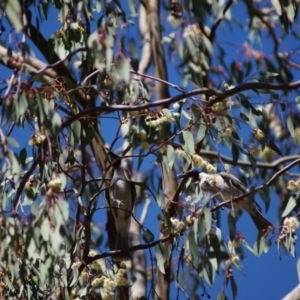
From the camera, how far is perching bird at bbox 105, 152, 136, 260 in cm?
363

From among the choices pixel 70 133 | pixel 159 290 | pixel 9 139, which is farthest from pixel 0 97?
pixel 159 290

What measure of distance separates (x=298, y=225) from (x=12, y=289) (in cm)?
92

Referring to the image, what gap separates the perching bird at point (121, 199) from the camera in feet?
11.9

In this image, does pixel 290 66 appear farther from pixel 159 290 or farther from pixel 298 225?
pixel 298 225

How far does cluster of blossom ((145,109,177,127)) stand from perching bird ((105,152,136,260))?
0.85 m

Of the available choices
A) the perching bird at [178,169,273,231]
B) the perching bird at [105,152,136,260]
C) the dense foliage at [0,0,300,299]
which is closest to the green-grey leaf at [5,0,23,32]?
the dense foliage at [0,0,300,299]

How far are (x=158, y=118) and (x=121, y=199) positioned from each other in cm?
95

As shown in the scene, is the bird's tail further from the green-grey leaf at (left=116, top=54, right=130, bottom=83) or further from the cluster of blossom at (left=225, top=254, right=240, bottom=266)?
the green-grey leaf at (left=116, top=54, right=130, bottom=83)

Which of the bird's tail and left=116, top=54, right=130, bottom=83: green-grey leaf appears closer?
left=116, top=54, right=130, bottom=83: green-grey leaf

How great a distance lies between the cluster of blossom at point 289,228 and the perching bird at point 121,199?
101cm

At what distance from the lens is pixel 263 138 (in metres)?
2.89

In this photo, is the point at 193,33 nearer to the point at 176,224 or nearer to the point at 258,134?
the point at 258,134

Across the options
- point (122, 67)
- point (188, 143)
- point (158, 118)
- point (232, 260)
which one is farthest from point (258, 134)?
point (122, 67)

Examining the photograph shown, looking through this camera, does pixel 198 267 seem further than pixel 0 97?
Yes
